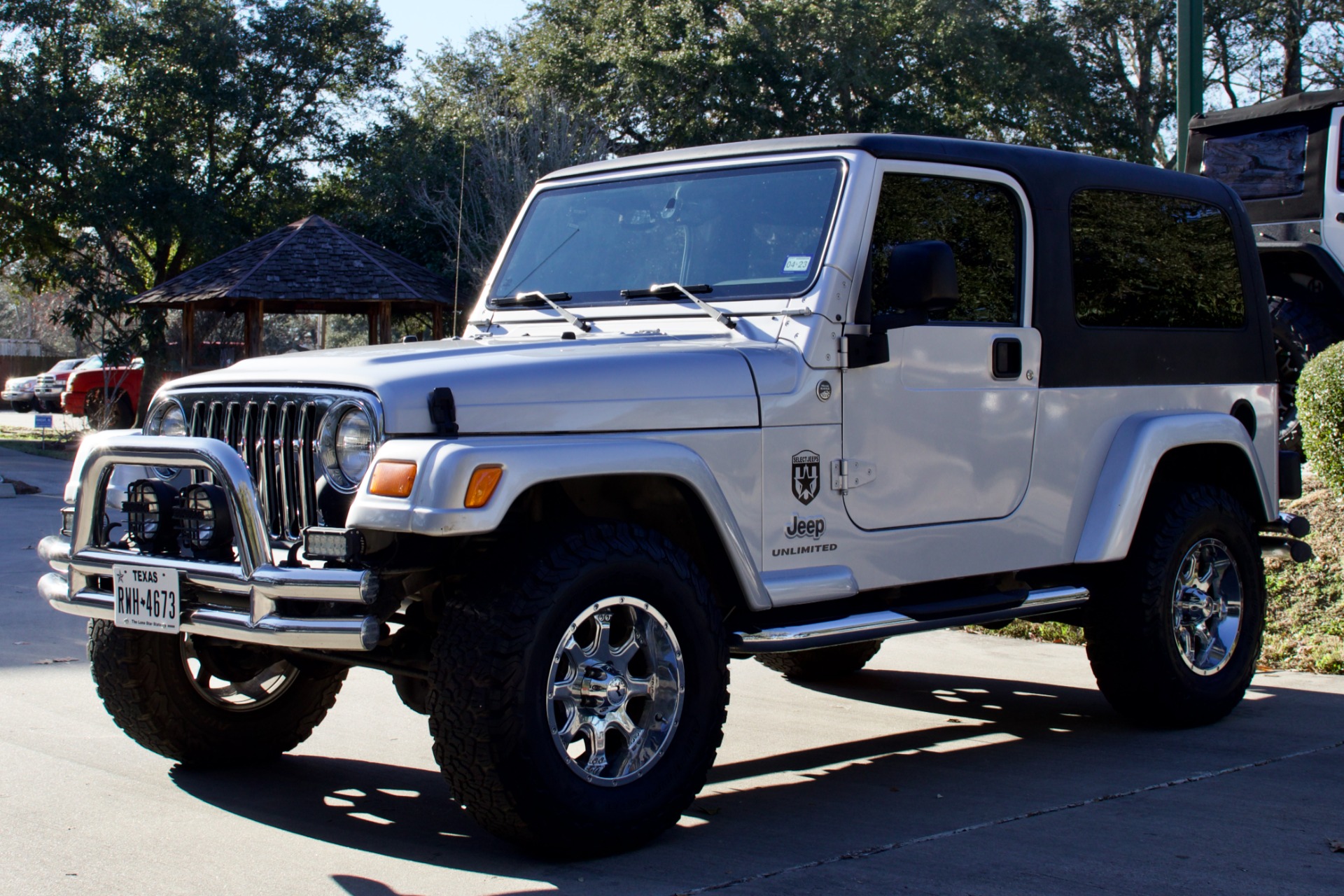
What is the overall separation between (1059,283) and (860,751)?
1956mm

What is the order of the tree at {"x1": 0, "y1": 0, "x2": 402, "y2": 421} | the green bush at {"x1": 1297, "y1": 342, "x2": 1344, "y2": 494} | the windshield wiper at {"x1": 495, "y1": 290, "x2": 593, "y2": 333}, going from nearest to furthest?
the windshield wiper at {"x1": 495, "y1": 290, "x2": 593, "y2": 333} < the green bush at {"x1": 1297, "y1": 342, "x2": 1344, "y2": 494} < the tree at {"x1": 0, "y1": 0, "x2": 402, "y2": 421}

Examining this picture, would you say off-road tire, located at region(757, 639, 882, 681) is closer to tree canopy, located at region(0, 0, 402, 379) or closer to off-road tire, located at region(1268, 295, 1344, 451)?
off-road tire, located at region(1268, 295, 1344, 451)

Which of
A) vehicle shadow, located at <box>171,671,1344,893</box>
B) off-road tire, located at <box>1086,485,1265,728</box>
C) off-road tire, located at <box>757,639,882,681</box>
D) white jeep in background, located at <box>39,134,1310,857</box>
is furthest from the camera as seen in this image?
off-road tire, located at <box>757,639,882,681</box>

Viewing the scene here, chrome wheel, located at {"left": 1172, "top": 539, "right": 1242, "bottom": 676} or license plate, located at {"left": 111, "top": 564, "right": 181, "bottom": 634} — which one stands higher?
license plate, located at {"left": 111, "top": 564, "right": 181, "bottom": 634}

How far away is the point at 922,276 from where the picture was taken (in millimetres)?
4379

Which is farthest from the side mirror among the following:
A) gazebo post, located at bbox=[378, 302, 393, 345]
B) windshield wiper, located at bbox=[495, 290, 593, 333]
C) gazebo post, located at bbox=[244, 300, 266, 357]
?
gazebo post, located at bbox=[244, 300, 266, 357]

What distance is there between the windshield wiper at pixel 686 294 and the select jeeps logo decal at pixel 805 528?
687mm

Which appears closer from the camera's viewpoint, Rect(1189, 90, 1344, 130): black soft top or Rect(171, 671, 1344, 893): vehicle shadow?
Rect(171, 671, 1344, 893): vehicle shadow

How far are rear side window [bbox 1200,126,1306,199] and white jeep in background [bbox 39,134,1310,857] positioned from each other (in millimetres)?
4871

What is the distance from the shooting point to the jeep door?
4.64 meters

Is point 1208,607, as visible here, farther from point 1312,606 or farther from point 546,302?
point 546,302

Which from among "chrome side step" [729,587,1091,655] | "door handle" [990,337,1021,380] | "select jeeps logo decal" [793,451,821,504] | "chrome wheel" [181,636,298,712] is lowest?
"chrome wheel" [181,636,298,712]

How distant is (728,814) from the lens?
14.6 ft

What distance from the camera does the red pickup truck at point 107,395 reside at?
2527 cm
